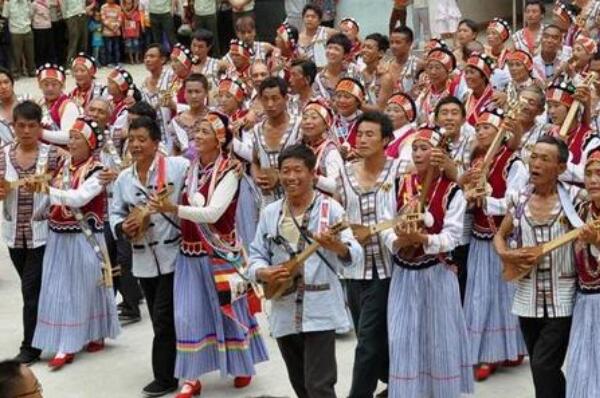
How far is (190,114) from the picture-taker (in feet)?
32.8

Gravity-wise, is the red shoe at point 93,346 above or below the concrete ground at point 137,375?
above

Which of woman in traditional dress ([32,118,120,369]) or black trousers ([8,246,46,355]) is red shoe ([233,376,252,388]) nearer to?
woman in traditional dress ([32,118,120,369])

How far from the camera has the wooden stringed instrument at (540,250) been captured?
6180 mm

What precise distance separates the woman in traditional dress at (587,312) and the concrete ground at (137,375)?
1.16 meters

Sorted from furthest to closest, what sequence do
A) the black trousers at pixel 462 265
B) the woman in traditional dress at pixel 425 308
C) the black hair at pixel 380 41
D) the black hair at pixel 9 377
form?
1. the black hair at pixel 380 41
2. the black trousers at pixel 462 265
3. the woman in traditional dress at pixel 425 308
4. the black hair at pixel 9 377

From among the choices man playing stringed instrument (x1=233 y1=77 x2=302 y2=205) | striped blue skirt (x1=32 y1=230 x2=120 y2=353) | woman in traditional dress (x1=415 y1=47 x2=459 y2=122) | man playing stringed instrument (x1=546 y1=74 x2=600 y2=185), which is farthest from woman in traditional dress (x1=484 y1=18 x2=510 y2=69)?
striped blue skirt (x1=32 y1=230 x2=120 y2=353)

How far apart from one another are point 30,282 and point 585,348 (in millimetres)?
3777

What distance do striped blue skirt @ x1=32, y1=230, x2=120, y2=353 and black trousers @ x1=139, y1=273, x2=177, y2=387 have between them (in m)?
0.71

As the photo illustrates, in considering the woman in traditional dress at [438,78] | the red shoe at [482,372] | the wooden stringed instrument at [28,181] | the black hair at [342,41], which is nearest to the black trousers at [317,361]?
the red shoe at [482,372]

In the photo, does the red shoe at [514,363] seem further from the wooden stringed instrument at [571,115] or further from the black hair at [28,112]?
the black hair at [28,112]

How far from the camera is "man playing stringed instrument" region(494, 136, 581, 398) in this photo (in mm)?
6375

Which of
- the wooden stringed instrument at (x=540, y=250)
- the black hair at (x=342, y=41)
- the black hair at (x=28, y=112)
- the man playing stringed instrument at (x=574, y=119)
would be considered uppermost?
the black hair at (x=342, y=41)

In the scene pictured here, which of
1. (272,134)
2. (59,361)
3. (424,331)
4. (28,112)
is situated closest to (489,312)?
(424,331)

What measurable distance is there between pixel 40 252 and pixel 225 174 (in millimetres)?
1705
